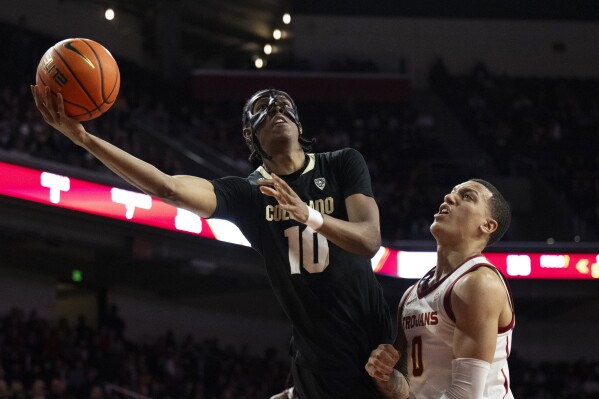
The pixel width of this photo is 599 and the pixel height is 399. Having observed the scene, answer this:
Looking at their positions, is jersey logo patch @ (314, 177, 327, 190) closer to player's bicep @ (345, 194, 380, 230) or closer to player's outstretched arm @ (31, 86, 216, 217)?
player's bicep @ (345, 194, 380, 230)

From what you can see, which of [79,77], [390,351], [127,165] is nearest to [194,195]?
[127,165]

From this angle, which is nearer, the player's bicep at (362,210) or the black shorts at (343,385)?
the player's bicep at (362,210)

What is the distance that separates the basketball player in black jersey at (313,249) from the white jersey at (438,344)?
197mm

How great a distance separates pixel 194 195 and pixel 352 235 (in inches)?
28.2

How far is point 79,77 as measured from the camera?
13.8 ft

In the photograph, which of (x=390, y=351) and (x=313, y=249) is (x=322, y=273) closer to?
(x=313, y=249)

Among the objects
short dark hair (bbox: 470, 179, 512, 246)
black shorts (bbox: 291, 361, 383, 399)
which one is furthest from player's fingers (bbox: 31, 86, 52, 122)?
short dark hair (bbox: 470, 179, 512, 246)

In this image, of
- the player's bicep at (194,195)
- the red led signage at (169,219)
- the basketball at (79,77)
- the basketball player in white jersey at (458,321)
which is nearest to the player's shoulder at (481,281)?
the basketball player in white jersey at (458,321)

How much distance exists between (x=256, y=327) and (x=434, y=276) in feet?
59.6

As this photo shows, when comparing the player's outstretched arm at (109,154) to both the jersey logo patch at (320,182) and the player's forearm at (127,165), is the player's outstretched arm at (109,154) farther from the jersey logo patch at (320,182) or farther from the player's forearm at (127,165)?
the jersey logo patch at (320,182)

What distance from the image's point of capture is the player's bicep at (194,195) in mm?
4277

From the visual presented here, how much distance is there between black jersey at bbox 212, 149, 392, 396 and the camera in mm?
4480

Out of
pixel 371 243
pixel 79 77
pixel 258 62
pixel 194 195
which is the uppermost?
pixel 258 62

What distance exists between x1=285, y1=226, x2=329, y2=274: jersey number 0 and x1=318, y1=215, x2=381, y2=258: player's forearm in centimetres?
29
